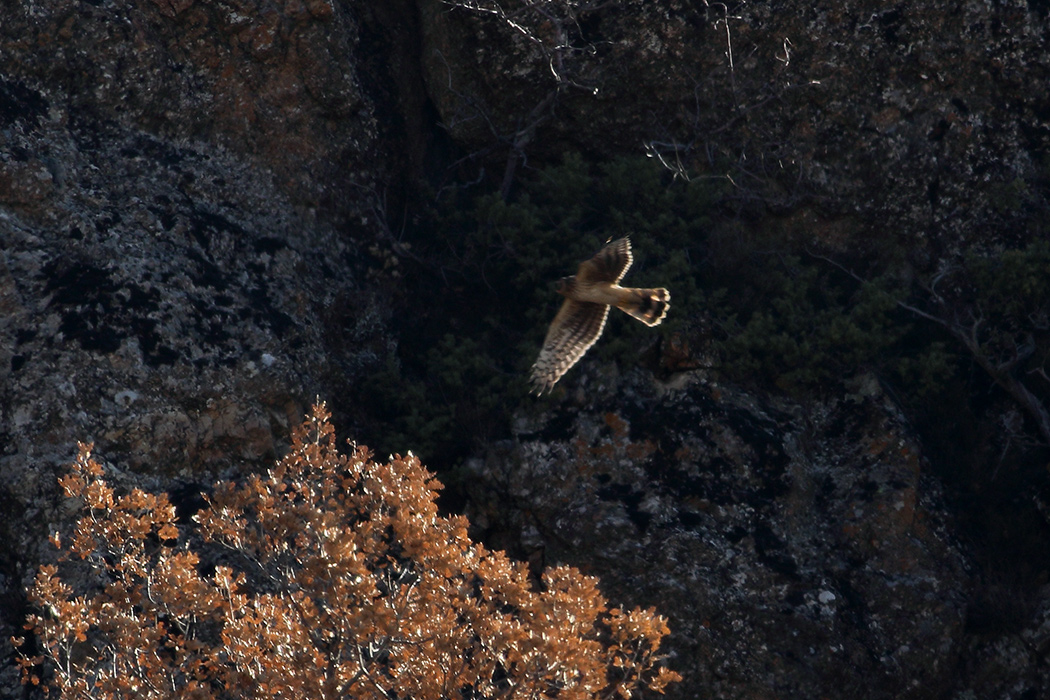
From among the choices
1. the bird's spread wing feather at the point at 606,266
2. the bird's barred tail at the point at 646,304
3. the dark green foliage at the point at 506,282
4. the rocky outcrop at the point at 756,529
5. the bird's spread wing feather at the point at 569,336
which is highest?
the bird's spread wing feather at the point at 606,266

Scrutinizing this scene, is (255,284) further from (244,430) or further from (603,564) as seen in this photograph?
(603,564)

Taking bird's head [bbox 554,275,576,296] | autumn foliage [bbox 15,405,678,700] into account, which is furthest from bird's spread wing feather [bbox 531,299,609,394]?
autumn foliage [bbox 15,405,678,700]

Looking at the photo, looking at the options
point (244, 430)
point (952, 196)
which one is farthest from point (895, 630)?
point (244, 430)

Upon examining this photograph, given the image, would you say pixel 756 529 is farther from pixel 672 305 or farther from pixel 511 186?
pixel 511 186

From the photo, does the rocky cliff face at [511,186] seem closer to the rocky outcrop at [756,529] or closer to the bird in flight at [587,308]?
the rocky outcrop at [756,529]

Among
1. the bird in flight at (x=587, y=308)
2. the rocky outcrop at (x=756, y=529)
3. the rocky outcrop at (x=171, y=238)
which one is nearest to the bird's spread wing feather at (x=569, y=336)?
the bird in flight at (x=587, y=308)

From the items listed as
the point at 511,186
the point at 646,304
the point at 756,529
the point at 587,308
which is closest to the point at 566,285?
the point at 587,308
